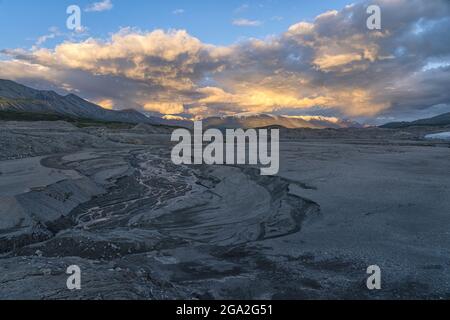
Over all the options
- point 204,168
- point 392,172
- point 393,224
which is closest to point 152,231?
point 393,224

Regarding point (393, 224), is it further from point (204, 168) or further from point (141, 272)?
point (204, 168)

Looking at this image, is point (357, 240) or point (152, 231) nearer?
point (357, 240)

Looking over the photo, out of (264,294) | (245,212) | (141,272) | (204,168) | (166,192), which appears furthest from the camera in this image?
(204,168)

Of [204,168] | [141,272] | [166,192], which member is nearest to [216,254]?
[141,272]

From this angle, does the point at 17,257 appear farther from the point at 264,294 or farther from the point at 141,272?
the point at 264,294

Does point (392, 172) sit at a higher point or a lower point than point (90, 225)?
higher
